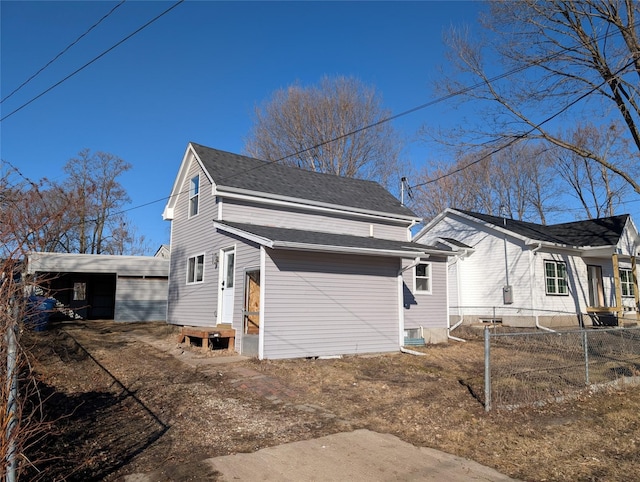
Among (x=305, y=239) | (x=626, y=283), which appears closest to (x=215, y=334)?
(x=305, y=239)

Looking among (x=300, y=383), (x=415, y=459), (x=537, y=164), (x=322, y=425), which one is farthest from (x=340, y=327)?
(x=537, y=164)

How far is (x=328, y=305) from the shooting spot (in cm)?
1185

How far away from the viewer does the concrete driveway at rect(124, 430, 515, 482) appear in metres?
4.49

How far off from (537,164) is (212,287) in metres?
28.2

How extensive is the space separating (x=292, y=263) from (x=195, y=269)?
198 inches

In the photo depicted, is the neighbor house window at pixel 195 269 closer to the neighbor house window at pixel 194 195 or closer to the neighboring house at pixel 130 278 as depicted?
the neighbor house window at pixel 194 195

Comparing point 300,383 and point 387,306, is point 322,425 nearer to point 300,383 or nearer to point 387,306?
point 300,383

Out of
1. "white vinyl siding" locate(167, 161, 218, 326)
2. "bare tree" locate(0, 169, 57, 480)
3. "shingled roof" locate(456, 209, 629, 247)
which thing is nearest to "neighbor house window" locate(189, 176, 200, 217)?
"white vinyl siding" locate(167, 161, 218, 326)

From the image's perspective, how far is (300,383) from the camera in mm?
8773

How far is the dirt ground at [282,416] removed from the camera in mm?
4859

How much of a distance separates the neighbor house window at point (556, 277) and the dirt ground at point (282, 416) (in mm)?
9956

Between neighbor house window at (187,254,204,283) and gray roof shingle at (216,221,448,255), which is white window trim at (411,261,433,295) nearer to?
gray roof shingle at (216,221,448,255)

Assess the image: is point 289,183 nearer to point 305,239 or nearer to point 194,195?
point 194,195

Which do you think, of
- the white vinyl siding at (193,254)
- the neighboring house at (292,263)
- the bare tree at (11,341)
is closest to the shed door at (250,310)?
the neighboring house at (292,263)
